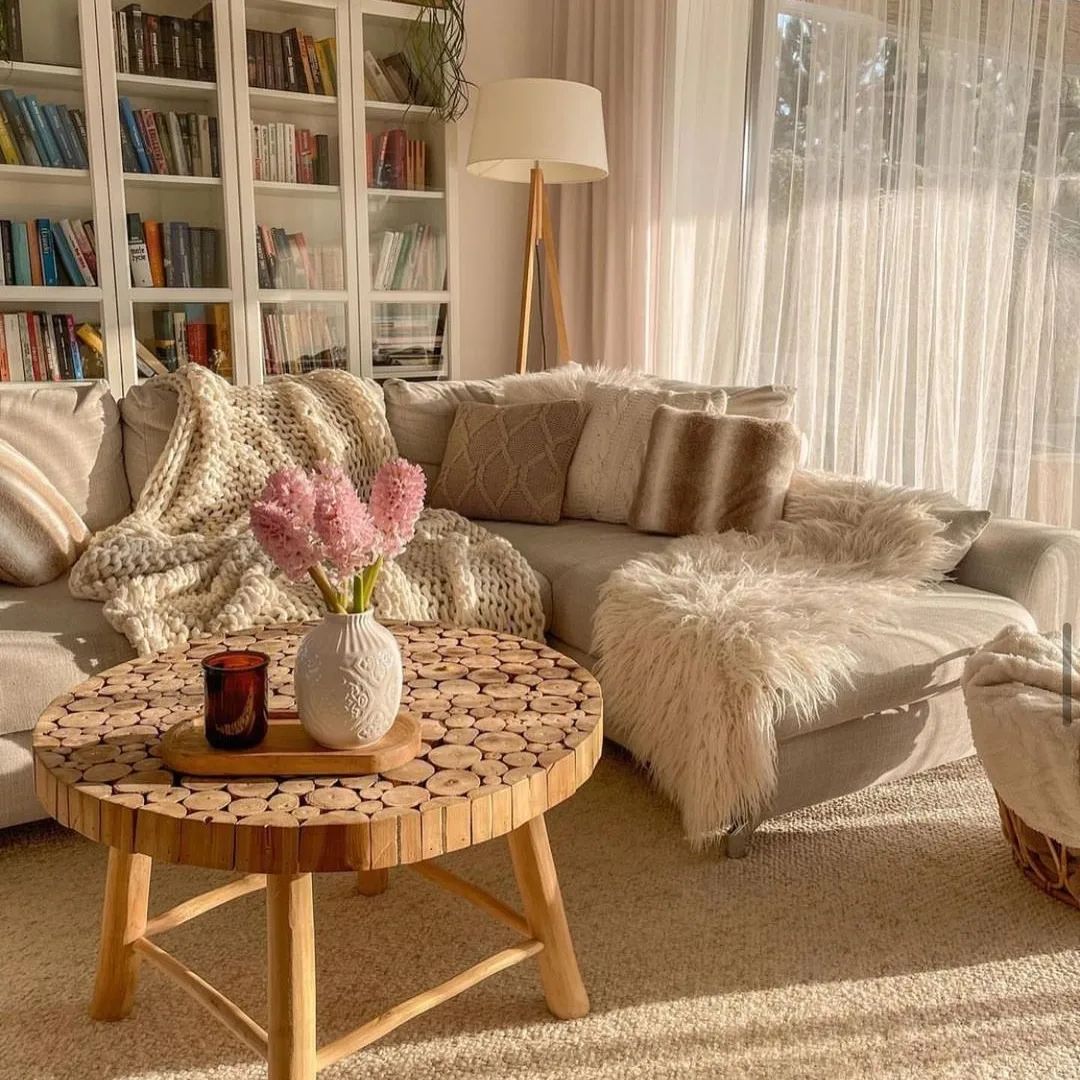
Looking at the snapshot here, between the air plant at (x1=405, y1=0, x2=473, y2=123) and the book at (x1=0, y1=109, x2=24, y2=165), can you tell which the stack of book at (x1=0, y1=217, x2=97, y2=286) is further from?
the air plant at (x1=405, y1=0, x2=473, y2=123)

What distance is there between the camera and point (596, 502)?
9.35ft

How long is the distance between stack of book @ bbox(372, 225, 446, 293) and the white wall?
10.0 inches

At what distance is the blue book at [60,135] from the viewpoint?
3.43m

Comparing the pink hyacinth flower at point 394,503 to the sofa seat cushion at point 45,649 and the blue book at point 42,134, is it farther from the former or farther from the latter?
the blue book at point 42,134

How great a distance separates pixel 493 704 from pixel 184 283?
2657 mm

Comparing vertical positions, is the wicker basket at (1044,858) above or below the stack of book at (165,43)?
below

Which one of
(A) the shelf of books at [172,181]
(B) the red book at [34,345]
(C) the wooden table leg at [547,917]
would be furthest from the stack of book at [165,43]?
(C) the wooden table leg at [547,917]

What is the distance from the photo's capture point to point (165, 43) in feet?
11.7

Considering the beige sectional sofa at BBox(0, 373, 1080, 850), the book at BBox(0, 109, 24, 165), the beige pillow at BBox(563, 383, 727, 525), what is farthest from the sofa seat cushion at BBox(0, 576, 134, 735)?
the book at BBox(0, 109, 24, 165)

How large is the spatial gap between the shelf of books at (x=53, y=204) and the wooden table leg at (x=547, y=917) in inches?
104

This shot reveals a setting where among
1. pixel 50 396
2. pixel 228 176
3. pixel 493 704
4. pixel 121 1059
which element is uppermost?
pixel 228 176

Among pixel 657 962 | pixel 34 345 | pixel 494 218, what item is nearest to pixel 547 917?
pixel 657 962

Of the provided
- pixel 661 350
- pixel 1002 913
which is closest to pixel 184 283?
pixel 661 350

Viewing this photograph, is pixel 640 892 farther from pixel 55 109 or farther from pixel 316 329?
pixel 55 109
